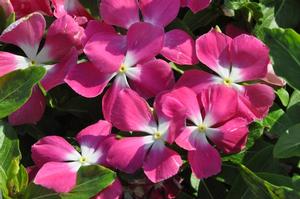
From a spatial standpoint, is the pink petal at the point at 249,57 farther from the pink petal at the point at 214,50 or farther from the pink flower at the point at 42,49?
the pink flower at the point at 42,49

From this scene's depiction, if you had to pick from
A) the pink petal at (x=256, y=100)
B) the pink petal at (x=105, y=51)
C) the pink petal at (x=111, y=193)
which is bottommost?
the pink petal at (x=111, y=193)

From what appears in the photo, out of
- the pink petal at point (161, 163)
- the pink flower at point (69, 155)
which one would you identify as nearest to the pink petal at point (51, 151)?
the pink flower at point (69, 155)

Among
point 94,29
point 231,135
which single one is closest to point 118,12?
point 94,29

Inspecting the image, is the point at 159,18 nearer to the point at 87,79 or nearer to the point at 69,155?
the point at 87,79

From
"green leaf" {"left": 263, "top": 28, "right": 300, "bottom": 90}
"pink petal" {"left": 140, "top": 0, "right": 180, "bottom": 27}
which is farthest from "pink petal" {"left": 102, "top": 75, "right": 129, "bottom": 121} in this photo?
"green leaf" {"left": 263, "top": 28, "right": 300, "bottom": 90}

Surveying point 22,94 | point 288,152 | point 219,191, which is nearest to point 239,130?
point 288,152
